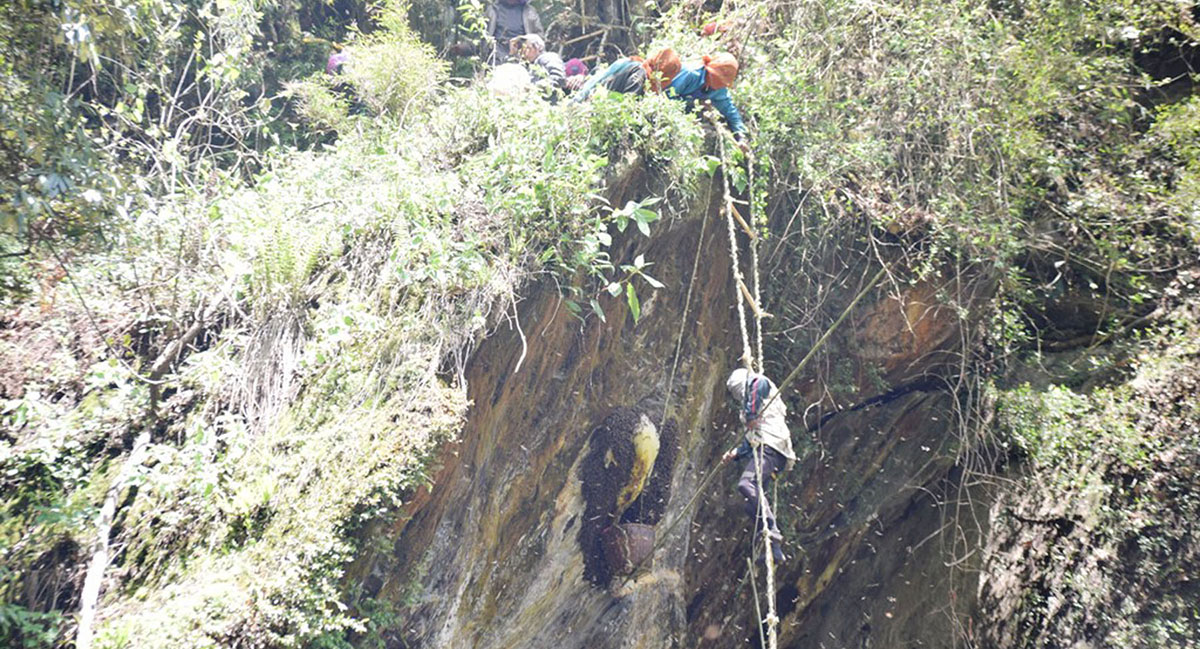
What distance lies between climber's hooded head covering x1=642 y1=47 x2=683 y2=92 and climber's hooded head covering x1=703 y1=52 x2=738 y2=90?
22 cm

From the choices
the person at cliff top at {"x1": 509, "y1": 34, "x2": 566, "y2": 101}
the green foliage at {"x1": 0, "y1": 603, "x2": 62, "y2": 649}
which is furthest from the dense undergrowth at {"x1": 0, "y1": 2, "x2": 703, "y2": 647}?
the person at cliff top at {"x1": 509, "y1": 34, "x2": 566, "y2": 101}

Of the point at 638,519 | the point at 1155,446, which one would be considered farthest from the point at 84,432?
the point at 1155,446

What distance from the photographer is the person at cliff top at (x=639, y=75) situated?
5.83m

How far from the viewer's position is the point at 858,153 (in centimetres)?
614

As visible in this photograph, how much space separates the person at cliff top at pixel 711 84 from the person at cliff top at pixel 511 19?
3.37 meters

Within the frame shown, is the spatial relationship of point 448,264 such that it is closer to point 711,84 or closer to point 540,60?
point 711,84

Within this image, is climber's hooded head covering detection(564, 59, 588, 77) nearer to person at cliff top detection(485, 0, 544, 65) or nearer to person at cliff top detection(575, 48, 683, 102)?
person at cliff top detection(485, 0, 544, 65)

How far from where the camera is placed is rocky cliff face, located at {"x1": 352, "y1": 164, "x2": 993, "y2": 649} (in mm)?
5000

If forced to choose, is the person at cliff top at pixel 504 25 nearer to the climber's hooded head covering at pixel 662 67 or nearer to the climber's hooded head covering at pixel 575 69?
the climber's hooded head covering at pixel 575 69

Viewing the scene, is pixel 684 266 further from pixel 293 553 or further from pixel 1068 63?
pixel 293 553

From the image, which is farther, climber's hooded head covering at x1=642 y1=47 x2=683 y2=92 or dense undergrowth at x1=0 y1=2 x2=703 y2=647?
climber's hooded head covering at x1=642 y1=47 x2=683 y2=92

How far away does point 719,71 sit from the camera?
5.93 meters

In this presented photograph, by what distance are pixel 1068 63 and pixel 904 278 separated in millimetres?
1907

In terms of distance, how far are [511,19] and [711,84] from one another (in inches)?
148
